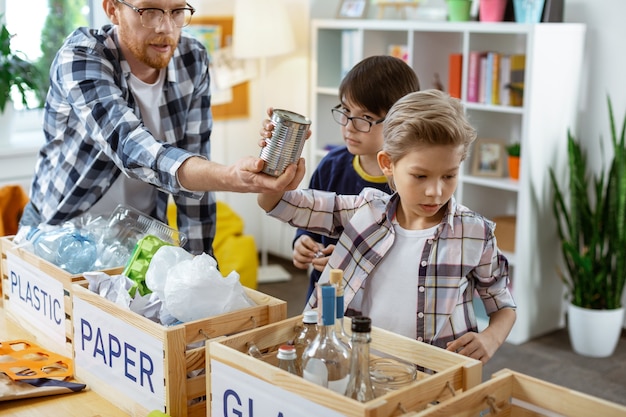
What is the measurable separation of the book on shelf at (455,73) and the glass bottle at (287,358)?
3.24 metres

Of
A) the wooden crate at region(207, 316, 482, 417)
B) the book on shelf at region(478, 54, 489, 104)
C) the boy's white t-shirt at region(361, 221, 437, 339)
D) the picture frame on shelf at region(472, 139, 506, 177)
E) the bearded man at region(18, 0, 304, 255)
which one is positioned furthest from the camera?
the picture frame on shelf at region(472, 139, 506, 177)

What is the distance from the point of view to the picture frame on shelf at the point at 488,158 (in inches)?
173

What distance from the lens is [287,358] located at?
50.7 inches

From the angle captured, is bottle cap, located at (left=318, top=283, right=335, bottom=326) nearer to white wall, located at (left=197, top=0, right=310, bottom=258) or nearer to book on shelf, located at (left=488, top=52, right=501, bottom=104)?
book on shelf, located at (left=488, top=52, right=501, bottom=104)

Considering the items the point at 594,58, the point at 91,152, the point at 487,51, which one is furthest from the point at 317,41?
the point at 91,152

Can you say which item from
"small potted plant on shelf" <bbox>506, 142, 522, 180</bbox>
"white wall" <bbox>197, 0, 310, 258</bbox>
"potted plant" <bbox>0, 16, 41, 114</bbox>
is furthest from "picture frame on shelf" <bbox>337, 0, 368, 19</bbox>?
"potted plant" <bbox>0, 16, 41, 114</bbox>

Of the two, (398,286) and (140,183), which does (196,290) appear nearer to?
(398,286)

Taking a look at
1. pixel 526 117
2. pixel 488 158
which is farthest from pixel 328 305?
pixel 488 158

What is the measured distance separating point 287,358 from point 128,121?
2.57ft

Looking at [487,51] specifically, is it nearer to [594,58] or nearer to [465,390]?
[594,58]

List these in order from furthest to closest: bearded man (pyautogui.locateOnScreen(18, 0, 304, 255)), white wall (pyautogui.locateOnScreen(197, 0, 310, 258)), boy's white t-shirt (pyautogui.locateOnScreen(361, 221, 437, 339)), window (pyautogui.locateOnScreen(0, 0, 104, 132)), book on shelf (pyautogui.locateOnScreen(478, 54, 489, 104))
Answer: white wall (pyautogui.locateOnScreen(197, 0, 310, 258)) → window (pyautogui.locateOnScreen(0, 0, 104, 132)) → book on shelf (pyautogui.locateOnScreen(478, 54, 489, 104)) → bearded man (pyautogui.locateOnScreen(18, 0, 304, 255)) → boy's white t-shirt (pyautogui.locateOnScreen(361, 221, 437, 339))

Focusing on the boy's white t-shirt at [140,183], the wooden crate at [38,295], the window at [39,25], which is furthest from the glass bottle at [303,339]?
the window at [39,25]

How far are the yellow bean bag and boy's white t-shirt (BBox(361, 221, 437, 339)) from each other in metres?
3.03

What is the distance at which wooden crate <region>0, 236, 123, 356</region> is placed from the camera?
69.9 inches
